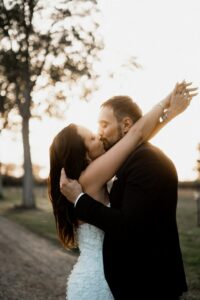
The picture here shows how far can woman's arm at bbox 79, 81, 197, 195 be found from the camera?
2723 millimetres

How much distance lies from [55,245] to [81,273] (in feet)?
34.4

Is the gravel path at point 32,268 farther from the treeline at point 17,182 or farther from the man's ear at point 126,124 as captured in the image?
the treeline at point 17,182

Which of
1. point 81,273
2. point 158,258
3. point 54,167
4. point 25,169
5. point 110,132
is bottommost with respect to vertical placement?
point 25,169

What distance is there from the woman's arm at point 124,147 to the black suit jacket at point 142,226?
0.07m

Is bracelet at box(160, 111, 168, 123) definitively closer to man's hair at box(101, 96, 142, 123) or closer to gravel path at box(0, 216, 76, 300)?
man's hair at box(101, 96, 142, 123)

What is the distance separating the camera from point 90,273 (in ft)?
9.35

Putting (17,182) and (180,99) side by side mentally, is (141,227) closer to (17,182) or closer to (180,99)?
(180,99)

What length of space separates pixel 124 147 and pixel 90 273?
30.8 inches

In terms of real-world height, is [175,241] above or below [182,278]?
above

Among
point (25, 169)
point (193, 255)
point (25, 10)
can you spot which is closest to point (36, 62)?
point (25, 10)

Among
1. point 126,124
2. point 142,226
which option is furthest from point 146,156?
point 126,124

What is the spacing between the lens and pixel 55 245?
1313 centimetres

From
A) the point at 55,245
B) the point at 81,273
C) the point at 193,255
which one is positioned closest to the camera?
the point at 81,273

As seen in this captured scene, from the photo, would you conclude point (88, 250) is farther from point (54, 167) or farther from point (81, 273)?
point (54, 167)
